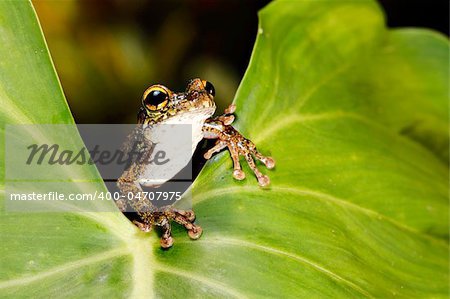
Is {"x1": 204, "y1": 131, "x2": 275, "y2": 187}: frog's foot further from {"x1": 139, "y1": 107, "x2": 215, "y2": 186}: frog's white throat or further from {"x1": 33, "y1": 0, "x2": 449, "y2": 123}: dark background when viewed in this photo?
{"x1": 33, "y1": 0, "x2": 449, "y2": 123}: dark background

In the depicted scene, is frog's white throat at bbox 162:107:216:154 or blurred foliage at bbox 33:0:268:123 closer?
frog's white throat at bbox 162:107:216:154

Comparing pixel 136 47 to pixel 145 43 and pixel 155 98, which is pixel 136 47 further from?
pixel 155 98

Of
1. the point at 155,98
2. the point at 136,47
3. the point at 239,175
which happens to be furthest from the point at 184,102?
the point at 136,47

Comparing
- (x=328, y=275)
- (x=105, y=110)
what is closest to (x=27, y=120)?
(x=328, y=275)

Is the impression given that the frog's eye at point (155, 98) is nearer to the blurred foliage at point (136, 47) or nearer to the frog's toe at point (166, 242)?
the frog's toe at point (166, 242)

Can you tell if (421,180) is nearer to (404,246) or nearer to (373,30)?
(404,246)

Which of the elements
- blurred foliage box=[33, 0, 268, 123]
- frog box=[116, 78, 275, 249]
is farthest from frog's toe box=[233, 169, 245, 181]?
Answer: blurred foliage box=[33, 0, 268, 123]
